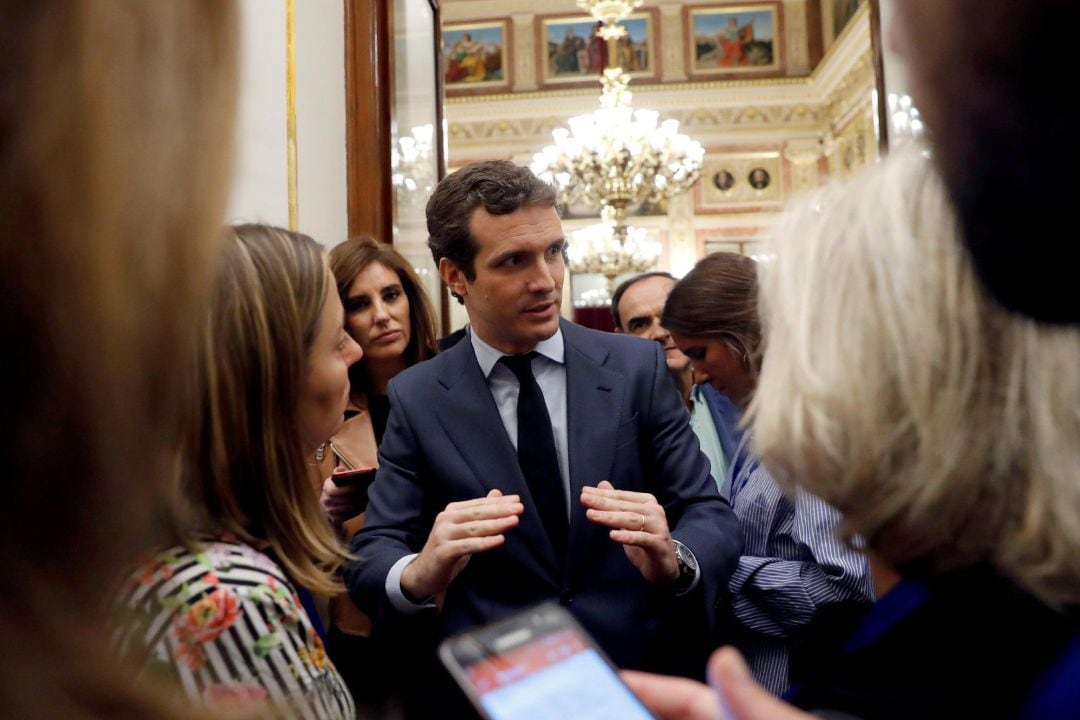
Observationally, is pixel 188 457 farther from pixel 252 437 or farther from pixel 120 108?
pixel 120 108

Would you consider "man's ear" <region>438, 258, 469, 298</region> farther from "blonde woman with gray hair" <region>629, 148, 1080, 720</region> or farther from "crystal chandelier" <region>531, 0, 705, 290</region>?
"crystal chandelier" <region>531, 0, 705, 290</region>

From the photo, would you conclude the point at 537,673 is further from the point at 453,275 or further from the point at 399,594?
the point at 453,275

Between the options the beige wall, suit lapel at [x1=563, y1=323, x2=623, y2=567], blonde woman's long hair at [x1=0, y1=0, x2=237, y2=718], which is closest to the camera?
blonde woman's long hair at [x1=0, y1=0, x2=237, y2=718]

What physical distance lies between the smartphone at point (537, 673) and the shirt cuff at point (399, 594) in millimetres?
928

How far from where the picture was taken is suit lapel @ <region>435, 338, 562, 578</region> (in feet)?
6.46

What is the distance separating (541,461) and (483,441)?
0.46 feet

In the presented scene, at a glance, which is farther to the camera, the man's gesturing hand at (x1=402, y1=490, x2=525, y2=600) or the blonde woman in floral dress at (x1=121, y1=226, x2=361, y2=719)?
the man's gesturing hand at (x1=402, y1=490, x2=525, y2=600)

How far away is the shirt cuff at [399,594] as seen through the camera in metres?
1.88

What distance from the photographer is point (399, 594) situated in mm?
1885

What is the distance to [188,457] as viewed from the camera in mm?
1266

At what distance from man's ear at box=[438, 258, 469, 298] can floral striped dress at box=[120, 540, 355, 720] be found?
4.35ft

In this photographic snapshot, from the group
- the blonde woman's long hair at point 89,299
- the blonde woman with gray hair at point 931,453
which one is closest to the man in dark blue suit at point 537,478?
the blonde woman with gray hair at point 931,453

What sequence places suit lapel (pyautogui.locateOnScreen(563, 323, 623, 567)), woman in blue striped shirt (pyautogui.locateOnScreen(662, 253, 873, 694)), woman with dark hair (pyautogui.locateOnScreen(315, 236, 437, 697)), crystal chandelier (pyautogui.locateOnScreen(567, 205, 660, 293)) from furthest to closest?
crystal chandelier (pyautogui.locateOnScreen(567, 205, 660, 293)) → woman with dark hair (pyautogui.locateOnScreen(315, 236, 437, 697)) → suit lapel (pyautogui.locateOnScreen(563, 323, 623, 567)) → woman in blue striped shirt (pyautogui.locateOnScreen(662, 253, 873, 694))

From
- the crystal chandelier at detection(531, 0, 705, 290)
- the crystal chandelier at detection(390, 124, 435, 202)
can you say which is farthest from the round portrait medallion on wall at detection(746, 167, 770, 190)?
the crystal chandelier at detection(390, 124, 435, 202)
